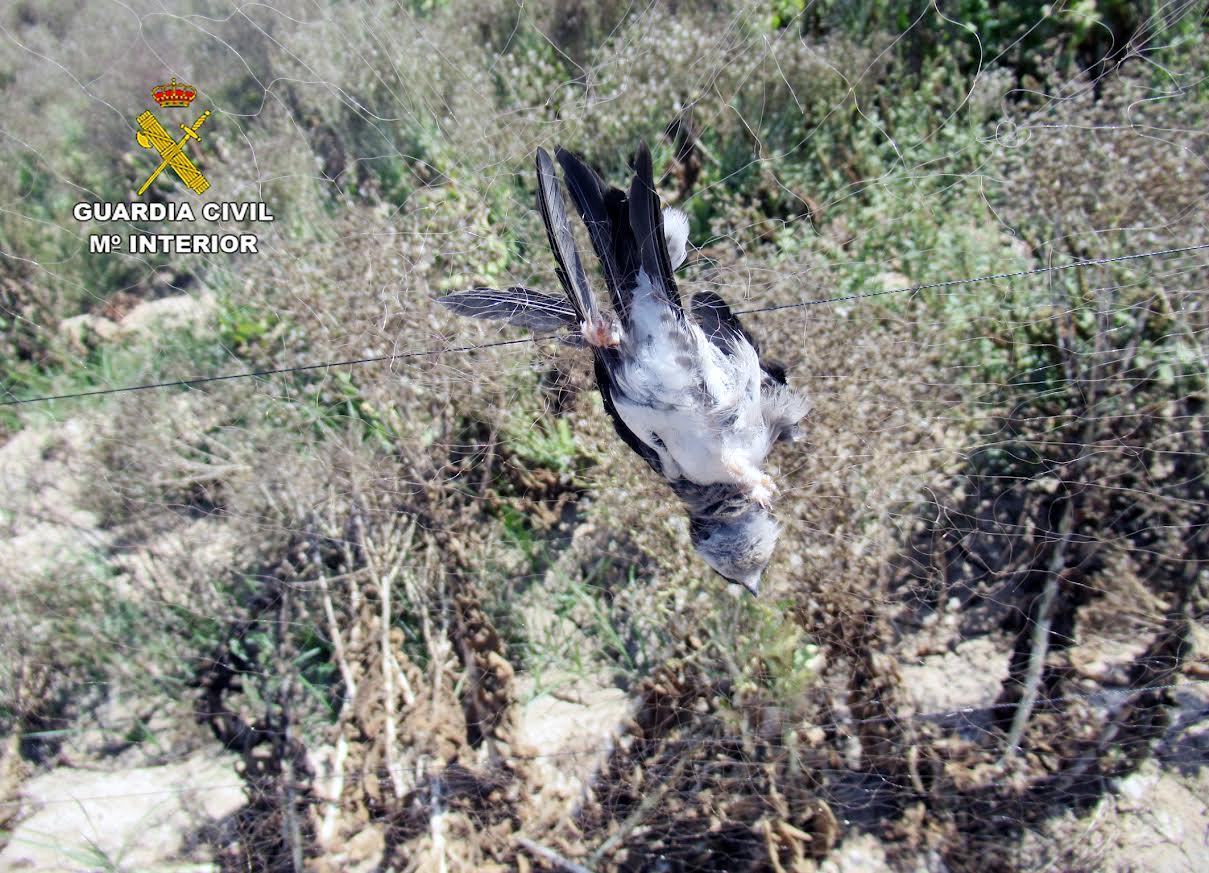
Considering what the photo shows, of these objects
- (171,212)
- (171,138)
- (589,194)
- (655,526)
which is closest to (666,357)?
(589,194)

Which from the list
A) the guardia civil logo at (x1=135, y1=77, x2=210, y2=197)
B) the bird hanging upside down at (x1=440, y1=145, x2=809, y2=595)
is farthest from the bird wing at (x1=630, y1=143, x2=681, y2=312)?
the guardia civil logo at (x1=135, y1=77, x2=210, y2=197)

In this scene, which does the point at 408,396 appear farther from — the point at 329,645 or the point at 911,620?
the point at 911,620

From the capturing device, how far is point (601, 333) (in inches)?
61.7


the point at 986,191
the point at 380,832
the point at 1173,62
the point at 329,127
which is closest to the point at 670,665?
the point at 380,832

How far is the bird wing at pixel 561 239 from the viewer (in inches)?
55.6

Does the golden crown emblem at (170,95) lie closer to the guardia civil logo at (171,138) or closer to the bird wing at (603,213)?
the guardia civil logo at (171,138)

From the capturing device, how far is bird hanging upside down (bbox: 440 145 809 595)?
1.49m

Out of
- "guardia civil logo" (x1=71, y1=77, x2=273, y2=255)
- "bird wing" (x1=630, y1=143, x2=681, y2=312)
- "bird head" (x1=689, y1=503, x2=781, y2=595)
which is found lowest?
"bird head" (x1=689, y1=503, x2=781, y2=595)

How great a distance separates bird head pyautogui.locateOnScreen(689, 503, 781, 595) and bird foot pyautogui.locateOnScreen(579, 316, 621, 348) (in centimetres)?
51

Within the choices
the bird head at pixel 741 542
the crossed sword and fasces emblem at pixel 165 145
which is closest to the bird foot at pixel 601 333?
the bird head at pixel 741 542

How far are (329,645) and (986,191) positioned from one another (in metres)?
2.71

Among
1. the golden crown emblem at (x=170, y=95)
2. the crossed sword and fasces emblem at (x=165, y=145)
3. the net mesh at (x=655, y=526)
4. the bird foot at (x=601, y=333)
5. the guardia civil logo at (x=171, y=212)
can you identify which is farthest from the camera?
the crossed sword and fasces emblem at (x=165, y=145)

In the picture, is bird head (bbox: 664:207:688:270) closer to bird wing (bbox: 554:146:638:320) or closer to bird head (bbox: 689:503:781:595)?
bird wing (bbox: 554:146:638:320)

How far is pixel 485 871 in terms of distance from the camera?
223cm
